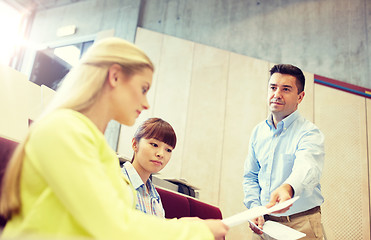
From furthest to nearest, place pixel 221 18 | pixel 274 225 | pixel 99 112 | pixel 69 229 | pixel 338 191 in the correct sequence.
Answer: pixel 221 18, pixel 338 191, pixel 274 225, pixel 99 112, pixel 69 229

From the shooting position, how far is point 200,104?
12.8 ft

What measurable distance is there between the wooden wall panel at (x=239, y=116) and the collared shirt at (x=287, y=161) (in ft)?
5.19

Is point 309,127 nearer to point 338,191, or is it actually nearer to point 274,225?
point 274,225

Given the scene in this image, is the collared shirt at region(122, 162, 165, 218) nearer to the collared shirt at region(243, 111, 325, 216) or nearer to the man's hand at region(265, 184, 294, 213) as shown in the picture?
the man's hand at region(265, 184, 294, 213)

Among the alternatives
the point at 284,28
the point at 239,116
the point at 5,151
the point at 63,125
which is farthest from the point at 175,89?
the point at 63,125

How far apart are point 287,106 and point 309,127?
0.17 m

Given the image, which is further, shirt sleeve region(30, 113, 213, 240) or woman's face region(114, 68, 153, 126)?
woman's face region(114, 68, 153, 126)

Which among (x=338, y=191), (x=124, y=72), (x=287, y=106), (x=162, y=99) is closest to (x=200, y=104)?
(x=162, y=99)

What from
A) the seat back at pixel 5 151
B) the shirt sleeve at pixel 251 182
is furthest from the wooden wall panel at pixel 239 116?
the seat back at pixel 5 151

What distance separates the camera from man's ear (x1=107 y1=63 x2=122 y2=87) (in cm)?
79

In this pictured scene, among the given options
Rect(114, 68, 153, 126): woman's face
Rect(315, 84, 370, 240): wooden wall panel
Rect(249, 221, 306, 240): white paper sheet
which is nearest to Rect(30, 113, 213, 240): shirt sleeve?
Rect(114, 68, 153, 126): woman's face

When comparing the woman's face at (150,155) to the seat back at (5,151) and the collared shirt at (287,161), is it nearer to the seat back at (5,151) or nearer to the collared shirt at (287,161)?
the collared shirt at (287,161)

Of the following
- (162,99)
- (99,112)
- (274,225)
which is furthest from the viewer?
(162,99)

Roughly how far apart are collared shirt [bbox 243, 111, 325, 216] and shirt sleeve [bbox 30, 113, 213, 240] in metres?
1.01
